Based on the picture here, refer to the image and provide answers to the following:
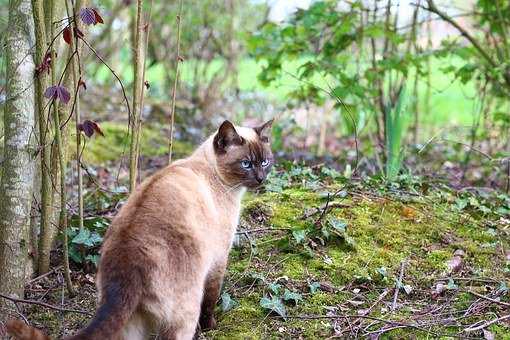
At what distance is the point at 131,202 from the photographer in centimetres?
319

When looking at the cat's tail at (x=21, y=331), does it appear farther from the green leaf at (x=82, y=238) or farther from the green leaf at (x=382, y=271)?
the green leaf at (x=382, y=271)

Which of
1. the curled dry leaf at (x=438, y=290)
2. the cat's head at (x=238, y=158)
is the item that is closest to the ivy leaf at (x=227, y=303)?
the cat's head at (x=238, y=158)

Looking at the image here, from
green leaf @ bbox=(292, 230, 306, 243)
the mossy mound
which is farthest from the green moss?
green leaf @ bbox=(292, 230, 306, 243)

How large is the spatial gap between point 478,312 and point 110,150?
469 centimetres

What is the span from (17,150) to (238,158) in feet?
3.89

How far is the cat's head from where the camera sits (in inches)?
154

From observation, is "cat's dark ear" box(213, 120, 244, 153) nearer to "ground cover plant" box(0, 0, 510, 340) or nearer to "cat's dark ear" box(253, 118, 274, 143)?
"cat's dark ear" box(253, 118, 274, 143)

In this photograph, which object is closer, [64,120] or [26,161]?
[26,161]

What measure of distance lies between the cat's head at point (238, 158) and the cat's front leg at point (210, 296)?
0.55m

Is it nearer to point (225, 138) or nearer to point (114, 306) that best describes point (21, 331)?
point (114, 306)

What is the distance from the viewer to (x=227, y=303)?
377cm

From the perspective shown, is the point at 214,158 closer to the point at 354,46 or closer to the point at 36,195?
the point at 36,195

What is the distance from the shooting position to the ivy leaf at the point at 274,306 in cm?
368

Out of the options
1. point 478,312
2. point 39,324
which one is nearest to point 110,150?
point 39,324
